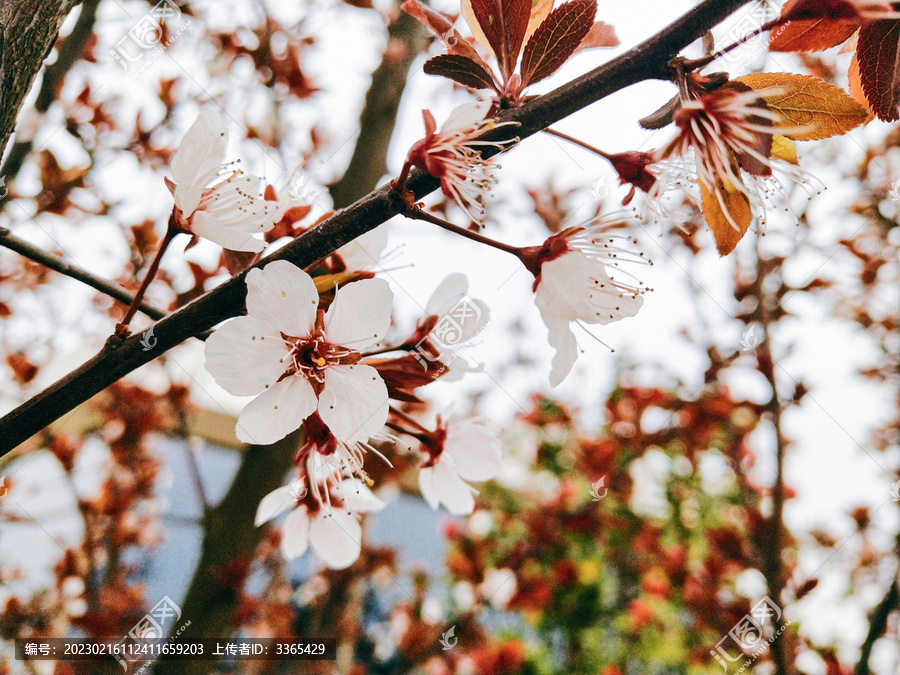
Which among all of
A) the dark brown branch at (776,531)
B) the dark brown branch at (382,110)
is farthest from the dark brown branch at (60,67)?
the dark brown branch at (776,531)

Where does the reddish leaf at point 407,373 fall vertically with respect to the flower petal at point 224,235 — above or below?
below

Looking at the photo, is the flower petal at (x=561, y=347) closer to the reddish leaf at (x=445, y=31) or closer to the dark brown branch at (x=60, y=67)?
the reddish leaf at (x=445, y=31)

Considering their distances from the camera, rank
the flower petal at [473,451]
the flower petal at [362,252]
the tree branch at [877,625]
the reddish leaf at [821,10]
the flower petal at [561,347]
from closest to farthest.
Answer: the reddish leaf at [821,10] < the flower petal at [561,347] < the flower petal at [362,252] < the flower petal at [473,451] < the tree branch at [877,625]

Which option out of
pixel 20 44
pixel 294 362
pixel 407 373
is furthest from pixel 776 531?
pixel 20 44

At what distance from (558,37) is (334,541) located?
66 centimetres

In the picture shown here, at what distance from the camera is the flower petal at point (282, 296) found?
1.50 ft

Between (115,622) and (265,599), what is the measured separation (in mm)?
981

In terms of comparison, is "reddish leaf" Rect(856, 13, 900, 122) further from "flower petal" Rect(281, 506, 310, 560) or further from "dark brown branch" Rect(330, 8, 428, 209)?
"dark brown branch" Rect(330, 8, 428, 209)

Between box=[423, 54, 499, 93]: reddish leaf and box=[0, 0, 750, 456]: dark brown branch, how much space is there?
6cm

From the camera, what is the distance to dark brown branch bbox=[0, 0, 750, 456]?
45 cm

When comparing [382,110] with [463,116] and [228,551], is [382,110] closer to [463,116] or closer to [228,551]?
[228,551]

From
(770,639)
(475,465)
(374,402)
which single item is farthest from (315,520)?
(770,639)

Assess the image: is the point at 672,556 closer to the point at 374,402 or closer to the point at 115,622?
the point at 115,622

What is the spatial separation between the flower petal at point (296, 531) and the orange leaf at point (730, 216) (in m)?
0.60
